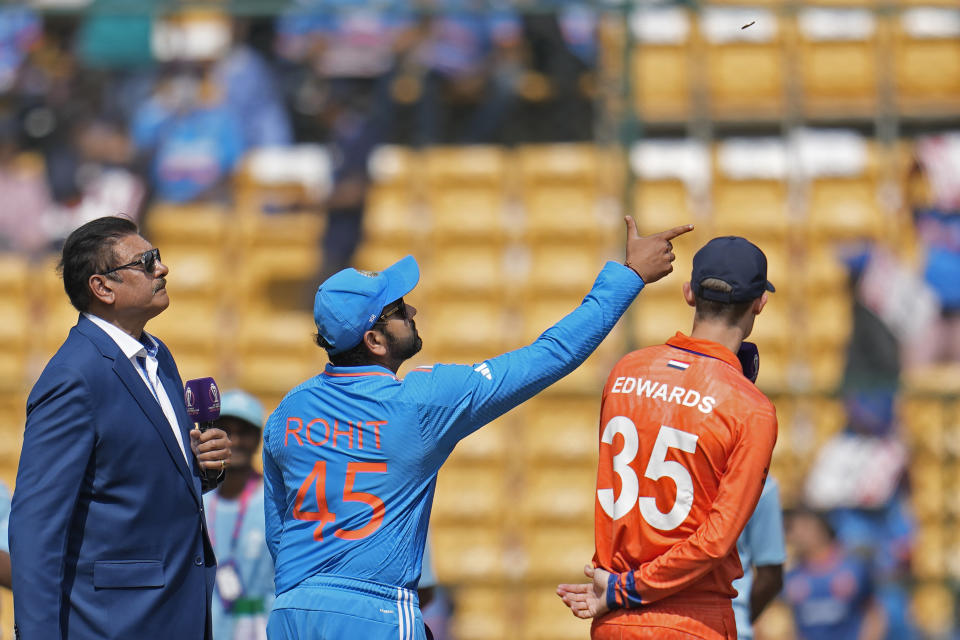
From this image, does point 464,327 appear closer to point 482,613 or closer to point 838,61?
point 482,613

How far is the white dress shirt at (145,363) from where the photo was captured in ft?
11.7

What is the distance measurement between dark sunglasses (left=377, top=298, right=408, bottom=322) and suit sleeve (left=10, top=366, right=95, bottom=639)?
77 cm

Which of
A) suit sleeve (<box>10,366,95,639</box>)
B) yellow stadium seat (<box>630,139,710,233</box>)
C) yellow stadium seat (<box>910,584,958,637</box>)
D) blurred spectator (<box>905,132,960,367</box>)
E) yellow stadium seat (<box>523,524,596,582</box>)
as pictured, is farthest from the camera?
yellow stadium seat (<box>630,139,710,233</box>)

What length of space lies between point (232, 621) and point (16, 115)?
6724 mm

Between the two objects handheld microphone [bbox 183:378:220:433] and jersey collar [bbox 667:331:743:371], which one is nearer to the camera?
jersey collar [bbox 667:331:743:371]

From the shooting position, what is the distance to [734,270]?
3.46 metres

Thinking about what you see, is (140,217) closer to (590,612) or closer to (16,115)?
(16,115)

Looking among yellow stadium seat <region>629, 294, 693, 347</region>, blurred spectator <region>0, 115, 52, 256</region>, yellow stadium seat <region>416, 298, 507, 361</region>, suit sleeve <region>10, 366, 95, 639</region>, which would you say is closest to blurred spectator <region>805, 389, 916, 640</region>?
yellow stadium seat <region>629, 294, 693, 347</region>

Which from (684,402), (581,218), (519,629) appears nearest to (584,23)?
(581,218)

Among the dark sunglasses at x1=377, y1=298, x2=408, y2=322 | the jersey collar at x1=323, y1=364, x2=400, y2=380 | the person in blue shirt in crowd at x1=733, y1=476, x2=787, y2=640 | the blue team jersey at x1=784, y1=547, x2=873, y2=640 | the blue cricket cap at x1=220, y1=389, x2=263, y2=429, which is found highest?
the dark sunglasses at x1=377, y1=298, x2=408, y2=322

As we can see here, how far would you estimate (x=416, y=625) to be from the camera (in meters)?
3.43

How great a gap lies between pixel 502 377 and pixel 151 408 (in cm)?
92

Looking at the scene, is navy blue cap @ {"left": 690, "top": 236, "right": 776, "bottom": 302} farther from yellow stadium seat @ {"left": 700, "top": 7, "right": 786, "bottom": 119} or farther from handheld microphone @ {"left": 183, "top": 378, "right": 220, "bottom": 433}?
yellow stadium seat @ {"left": 700, "top": 7, "right": 786, "bottom": 119}

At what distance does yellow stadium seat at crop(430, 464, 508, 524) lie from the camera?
8320mm
